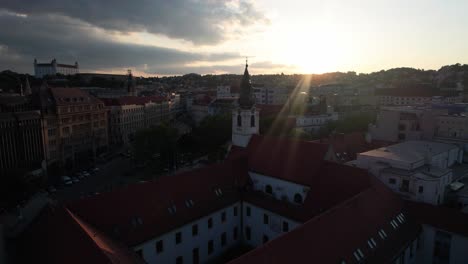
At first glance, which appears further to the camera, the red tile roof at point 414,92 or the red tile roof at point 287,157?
the red tile roof at point 414,92

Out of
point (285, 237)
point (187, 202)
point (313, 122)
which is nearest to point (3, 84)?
point (313, 122)

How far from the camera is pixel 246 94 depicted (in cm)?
4247

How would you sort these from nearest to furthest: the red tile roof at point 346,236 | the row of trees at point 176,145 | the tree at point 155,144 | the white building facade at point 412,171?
the red tile roof at point 346,236, the white building facade at point 412,171, the tree at point 155,144, the row of trees at point 176,145

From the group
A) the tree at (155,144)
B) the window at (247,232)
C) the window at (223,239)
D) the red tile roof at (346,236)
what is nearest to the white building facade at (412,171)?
the red tile roof at (346,236)

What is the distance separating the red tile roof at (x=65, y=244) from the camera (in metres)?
18.0

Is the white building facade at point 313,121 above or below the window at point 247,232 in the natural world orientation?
above

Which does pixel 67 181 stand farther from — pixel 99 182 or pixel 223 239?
pixel 223 239

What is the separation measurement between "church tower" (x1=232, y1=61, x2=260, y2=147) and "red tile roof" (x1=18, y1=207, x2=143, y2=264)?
23098 millimetres

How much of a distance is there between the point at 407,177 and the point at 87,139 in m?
74.9

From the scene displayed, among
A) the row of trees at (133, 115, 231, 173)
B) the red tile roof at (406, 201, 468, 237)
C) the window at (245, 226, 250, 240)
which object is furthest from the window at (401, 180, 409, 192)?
the row of trees at (133, 115, 231, 173)

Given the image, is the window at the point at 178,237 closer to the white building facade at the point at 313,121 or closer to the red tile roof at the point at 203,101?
the white building facade at the point at 313,121

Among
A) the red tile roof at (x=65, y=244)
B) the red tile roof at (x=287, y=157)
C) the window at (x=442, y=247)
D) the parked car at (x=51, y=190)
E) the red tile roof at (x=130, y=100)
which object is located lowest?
the parked car at (x=51, y=190)

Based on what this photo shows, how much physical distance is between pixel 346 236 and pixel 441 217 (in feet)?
42.6

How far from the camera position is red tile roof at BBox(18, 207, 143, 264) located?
58.9ft
